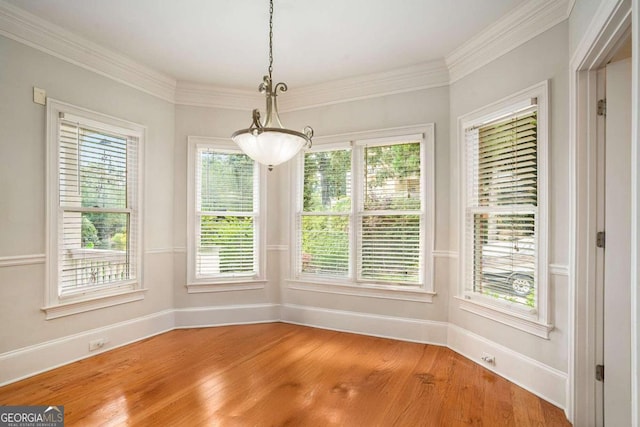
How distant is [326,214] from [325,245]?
0.39 metres

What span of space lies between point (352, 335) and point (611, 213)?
8.89 feet

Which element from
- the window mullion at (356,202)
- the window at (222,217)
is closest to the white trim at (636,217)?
the window mullion at (356,202)

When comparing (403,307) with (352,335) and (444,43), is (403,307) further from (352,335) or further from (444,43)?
(444,43)

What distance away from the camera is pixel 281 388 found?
2.72 meters

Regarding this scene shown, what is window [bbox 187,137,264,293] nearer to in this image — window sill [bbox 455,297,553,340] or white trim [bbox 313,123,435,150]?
white trim [bbox 313,123,435,150]

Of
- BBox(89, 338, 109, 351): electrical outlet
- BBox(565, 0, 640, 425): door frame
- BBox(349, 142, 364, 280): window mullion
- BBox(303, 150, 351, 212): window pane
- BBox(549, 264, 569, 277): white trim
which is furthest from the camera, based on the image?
BBox(303, 150, 351, 212): window pane

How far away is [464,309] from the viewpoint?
11.2 feet

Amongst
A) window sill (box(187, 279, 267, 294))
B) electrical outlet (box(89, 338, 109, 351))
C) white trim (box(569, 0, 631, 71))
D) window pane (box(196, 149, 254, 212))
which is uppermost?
white trim (box(569, 0, 631, 71))

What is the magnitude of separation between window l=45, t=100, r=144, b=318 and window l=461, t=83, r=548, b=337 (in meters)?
3.47

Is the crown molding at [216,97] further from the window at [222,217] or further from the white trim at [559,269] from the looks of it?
the white trim at [559,269]

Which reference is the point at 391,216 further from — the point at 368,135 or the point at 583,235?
the point at 583,235

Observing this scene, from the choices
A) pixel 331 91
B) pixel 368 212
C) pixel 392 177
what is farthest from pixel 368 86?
pixel 368 212

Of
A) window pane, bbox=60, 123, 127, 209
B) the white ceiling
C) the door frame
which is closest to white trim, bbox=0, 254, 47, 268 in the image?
window pane, bbox=60, 123, 127, 209

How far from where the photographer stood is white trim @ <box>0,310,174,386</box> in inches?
110
